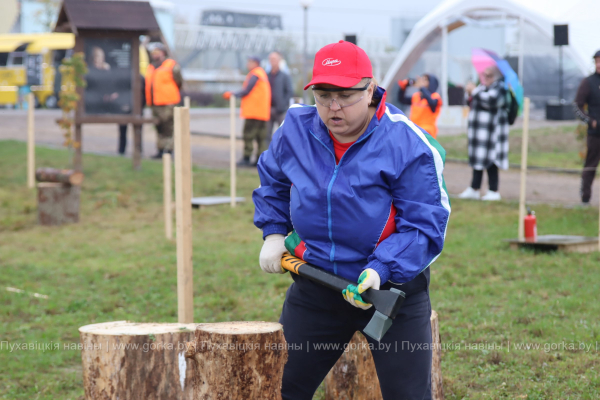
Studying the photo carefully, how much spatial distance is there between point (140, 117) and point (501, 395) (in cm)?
933

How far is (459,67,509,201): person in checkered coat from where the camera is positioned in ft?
31.7

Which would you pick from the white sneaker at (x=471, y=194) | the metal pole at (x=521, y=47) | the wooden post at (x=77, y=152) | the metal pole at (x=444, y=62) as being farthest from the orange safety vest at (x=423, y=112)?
the metal pole at (x=444, y=62)

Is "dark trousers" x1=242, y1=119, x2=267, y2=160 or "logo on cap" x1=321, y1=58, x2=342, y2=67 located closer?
"logo on cap" x1=321, y1=58, x2=342, y2=67

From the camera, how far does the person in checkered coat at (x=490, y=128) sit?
9.66m

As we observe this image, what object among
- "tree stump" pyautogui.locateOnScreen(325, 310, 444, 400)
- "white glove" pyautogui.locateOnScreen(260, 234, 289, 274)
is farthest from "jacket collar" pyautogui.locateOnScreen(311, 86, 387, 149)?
"tree stump" pyautogui.locateOnScreen(325, 310, 444, 400)

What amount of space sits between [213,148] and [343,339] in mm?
13768

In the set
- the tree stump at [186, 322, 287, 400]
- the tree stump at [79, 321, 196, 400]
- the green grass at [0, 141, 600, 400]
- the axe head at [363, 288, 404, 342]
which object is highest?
the axe head at [363, 288, 404, 342]

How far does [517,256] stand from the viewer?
23.1ft

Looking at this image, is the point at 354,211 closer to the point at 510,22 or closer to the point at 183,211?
the point at 183,211

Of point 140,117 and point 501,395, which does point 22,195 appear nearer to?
point 140,117

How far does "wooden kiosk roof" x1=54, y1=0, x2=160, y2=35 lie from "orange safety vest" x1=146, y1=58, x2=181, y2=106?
737 millimetres

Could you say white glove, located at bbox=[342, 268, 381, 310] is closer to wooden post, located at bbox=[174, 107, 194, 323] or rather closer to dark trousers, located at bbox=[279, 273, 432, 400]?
dark trousers, located at bbox=[279, 273, 432, 400]

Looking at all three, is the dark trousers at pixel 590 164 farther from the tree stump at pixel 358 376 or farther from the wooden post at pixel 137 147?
the wooden post at pixel 137 147

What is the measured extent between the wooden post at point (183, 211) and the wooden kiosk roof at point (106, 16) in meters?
8.26
